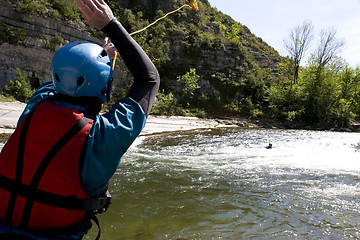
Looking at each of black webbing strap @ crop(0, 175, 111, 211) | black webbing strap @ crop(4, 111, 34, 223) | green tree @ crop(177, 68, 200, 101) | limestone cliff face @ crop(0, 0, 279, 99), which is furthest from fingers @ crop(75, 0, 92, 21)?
green tree @ crop(177, 68, 200, 101)

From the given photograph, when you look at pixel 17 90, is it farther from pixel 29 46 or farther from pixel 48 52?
pixel 48 52

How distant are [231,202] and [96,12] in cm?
389

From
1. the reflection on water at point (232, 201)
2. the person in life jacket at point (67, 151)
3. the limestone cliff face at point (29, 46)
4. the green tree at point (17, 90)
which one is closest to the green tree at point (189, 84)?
the limestone cliff face at point (29, 46)

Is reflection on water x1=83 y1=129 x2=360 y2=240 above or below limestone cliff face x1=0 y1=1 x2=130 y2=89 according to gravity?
below

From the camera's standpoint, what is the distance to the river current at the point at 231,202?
3219 mm

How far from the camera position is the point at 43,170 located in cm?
107

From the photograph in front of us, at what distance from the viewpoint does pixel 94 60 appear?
1218 millimetres

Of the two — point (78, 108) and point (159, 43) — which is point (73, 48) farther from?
point (159, 43)

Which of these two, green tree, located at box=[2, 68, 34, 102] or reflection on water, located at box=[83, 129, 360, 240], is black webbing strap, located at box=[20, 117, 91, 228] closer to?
reflection on water, located at box=[83, 129, 360, 240]

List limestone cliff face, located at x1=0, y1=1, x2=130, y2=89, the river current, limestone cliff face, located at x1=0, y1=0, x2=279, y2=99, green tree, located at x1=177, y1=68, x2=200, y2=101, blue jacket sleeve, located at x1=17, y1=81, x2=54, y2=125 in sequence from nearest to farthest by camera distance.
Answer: blue jacket sleeve, located at x1=17, y1=81, x2=54, y2=125 < the river current < limestone cliff face, located at x1=0, y1=1, x2=130, y2=89 < limestone cliff face, located at x1=0, y1=0, x2=279, y2=99 < green tree, located at x1=177, y1=68, x2=200, y2=101

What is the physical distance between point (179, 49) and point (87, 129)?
33296 mm

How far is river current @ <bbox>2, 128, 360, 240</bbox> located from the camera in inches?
127

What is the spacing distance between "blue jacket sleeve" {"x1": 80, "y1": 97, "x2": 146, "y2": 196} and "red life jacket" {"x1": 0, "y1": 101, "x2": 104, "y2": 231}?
0.04m

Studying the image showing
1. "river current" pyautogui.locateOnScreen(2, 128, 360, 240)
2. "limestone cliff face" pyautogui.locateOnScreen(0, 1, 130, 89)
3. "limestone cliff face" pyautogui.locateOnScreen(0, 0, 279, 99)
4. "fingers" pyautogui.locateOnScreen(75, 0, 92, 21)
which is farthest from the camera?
"limestone cliff face" pyautogui.locateOnScreen(0, 0, 279, 99)
